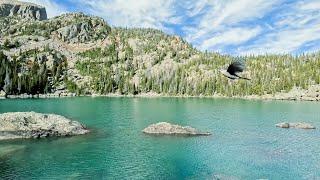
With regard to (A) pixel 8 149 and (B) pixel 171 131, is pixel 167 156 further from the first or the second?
(A) pixel 8 149

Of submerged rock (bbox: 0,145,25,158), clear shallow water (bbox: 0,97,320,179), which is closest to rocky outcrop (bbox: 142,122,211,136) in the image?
clear shallow water (bbox: 0,97,320,179)

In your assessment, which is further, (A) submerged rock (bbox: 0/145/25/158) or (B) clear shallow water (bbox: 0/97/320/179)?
(A) submerged rock (bbox: 0/145/25/158)

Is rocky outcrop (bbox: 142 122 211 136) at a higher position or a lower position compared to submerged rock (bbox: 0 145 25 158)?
higher

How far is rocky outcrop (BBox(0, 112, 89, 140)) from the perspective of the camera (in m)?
91.0

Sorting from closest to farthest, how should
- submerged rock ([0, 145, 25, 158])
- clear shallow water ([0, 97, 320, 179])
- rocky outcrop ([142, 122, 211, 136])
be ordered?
1. clear shallow water ([0, 97, 320, 179])
2. submerged rock ([0, 145, 25, 158])
3. rocky outcrop ([142, 122, 211, 136])

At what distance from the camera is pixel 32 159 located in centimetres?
7225

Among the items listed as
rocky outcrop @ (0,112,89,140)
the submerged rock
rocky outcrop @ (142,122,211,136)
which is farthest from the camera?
rocky outcrop @ (142,122,211,136)

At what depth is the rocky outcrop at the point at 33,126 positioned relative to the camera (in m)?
91.0

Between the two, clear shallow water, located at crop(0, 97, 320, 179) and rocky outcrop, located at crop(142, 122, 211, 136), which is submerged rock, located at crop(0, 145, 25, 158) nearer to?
clear shallow water, located at crop(0, 97, 320, 179)

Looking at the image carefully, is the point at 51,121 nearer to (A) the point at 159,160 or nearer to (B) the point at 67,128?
(B) the point at 67,128

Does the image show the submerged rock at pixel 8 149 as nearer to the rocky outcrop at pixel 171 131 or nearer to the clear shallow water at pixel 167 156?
the clear shallow water at pixel 167 156

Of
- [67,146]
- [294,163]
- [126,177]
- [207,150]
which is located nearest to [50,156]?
[67,146]

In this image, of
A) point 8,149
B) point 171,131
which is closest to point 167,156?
point 171,131

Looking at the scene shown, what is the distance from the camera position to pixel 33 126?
93688mm
